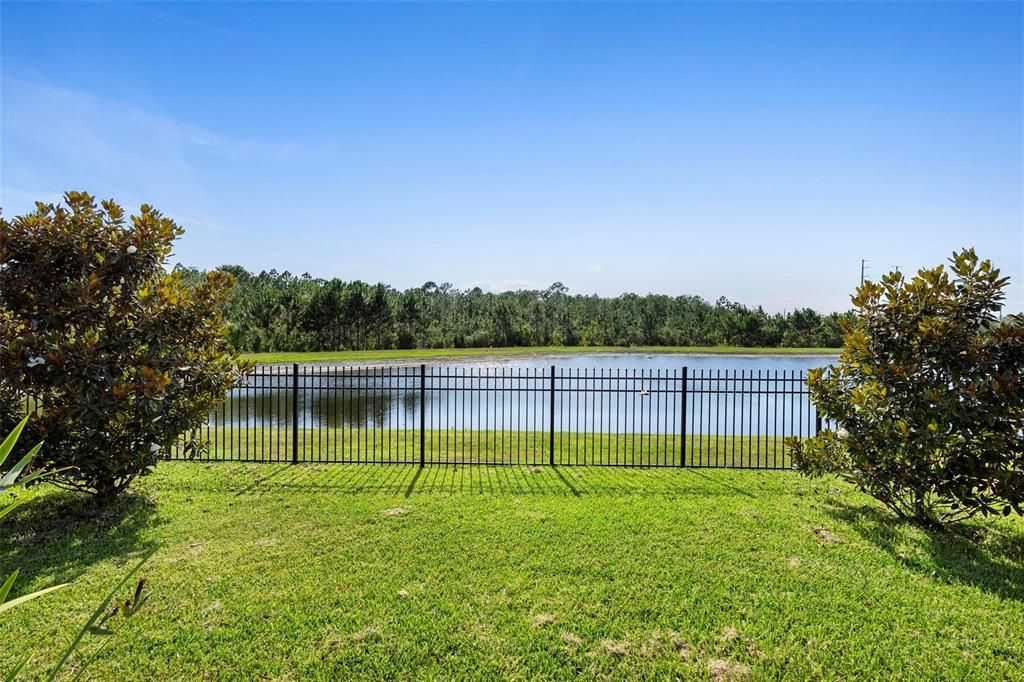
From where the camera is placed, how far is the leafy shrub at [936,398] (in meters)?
4.98

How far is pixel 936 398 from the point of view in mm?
5078

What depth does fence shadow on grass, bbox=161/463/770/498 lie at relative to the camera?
21.9 ft

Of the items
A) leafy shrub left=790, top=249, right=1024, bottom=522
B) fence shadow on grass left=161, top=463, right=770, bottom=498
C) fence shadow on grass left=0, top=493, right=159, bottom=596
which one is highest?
leafy shrub left=790, top=249, right=1024, bottom=522

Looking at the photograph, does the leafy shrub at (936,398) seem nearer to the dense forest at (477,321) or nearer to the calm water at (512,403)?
the calm water at (512,403)

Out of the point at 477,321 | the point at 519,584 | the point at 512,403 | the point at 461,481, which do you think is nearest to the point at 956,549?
the point at 519,584

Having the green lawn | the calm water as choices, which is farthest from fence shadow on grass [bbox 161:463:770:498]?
the calm water

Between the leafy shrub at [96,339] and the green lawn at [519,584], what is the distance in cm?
80

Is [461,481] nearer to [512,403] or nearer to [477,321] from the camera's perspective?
[512,403]

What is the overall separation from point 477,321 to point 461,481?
4715cm

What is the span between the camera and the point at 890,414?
541cm

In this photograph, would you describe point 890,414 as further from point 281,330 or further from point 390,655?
point 281,330

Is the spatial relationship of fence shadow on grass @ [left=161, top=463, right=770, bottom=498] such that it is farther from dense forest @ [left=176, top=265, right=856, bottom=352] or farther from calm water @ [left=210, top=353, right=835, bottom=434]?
dense forest @ [left=176, top=265, right=856, bottom=352]

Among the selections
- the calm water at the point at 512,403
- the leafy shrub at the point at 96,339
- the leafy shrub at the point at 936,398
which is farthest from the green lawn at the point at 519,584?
the calm water at the point at 512,403

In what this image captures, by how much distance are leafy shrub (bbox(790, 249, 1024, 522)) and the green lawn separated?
0.52m
